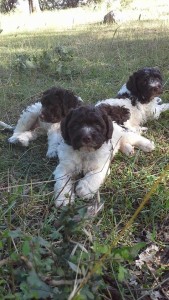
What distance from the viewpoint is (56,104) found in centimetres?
A: 496

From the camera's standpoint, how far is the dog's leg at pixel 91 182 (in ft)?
12.1

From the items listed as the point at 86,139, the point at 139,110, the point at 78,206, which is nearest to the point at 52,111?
the point at 139,110

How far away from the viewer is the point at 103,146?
405cm

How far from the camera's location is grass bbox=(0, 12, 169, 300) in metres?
2.09

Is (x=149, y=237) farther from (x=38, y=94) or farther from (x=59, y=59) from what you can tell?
(x=59, y=59)

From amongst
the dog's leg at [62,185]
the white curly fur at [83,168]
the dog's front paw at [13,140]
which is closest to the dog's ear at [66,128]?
the white curly fur at [83,168]

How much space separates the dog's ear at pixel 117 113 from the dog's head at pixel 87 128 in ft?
3.52

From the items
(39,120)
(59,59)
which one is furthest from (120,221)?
(59,59)

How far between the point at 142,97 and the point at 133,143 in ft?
4.00

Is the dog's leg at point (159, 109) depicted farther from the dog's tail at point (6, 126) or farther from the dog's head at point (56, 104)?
the dog's tail at point (6, 126)

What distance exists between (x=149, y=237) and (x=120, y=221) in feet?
0.91

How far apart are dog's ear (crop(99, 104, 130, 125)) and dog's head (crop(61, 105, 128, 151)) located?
1.07 m

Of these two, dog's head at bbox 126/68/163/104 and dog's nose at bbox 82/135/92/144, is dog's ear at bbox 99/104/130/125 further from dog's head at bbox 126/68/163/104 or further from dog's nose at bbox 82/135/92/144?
dog's nose at bbox 82/135/92/144

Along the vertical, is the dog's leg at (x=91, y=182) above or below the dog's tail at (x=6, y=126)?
below
